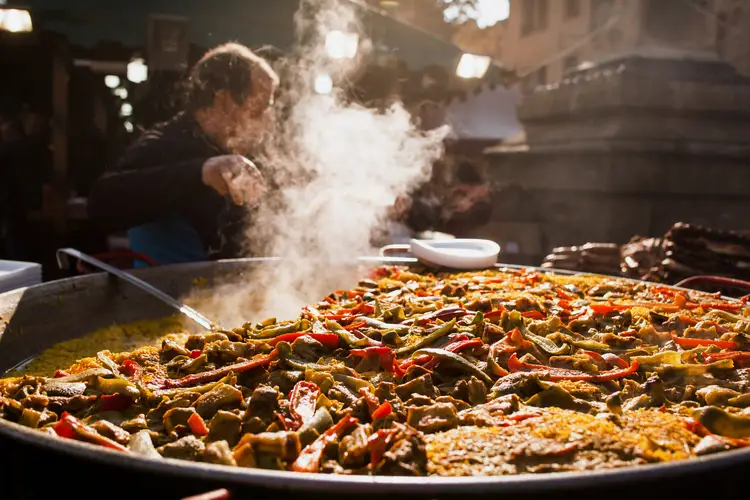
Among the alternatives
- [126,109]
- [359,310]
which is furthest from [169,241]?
[126,109]

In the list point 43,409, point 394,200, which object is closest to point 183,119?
point 394,200

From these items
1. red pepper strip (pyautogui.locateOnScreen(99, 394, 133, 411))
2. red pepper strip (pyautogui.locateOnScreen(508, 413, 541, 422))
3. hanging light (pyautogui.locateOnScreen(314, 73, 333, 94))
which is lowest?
red pepper strip (pyautogui.locateOnScreen(99, 394, 133, 411))

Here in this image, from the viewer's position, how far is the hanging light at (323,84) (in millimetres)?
6684

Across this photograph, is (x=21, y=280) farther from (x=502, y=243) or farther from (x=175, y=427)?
(x=502, y=243)

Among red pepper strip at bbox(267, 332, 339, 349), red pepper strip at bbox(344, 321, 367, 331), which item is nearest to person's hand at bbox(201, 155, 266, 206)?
red pepper strip at bbox(344, 321, 367, 331)

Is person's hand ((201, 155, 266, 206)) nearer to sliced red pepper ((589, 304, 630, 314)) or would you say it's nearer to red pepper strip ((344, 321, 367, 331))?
red pepper strip ((344, 321, 367, 331))

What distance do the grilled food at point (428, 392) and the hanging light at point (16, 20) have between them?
7.75 meters

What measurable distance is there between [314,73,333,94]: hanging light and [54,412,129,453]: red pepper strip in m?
5.38

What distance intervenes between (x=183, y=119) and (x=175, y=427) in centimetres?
386

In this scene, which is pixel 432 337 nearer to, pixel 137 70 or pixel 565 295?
pixel 565 295

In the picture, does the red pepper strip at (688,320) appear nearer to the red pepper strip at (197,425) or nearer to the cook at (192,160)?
the red pepper strip at (197,425)

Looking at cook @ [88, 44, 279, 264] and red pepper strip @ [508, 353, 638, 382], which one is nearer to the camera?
red pepper strip @ [508, 353, 638, 382]

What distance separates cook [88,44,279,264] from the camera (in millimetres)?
4730

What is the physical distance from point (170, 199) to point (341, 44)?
3000 millimetres
